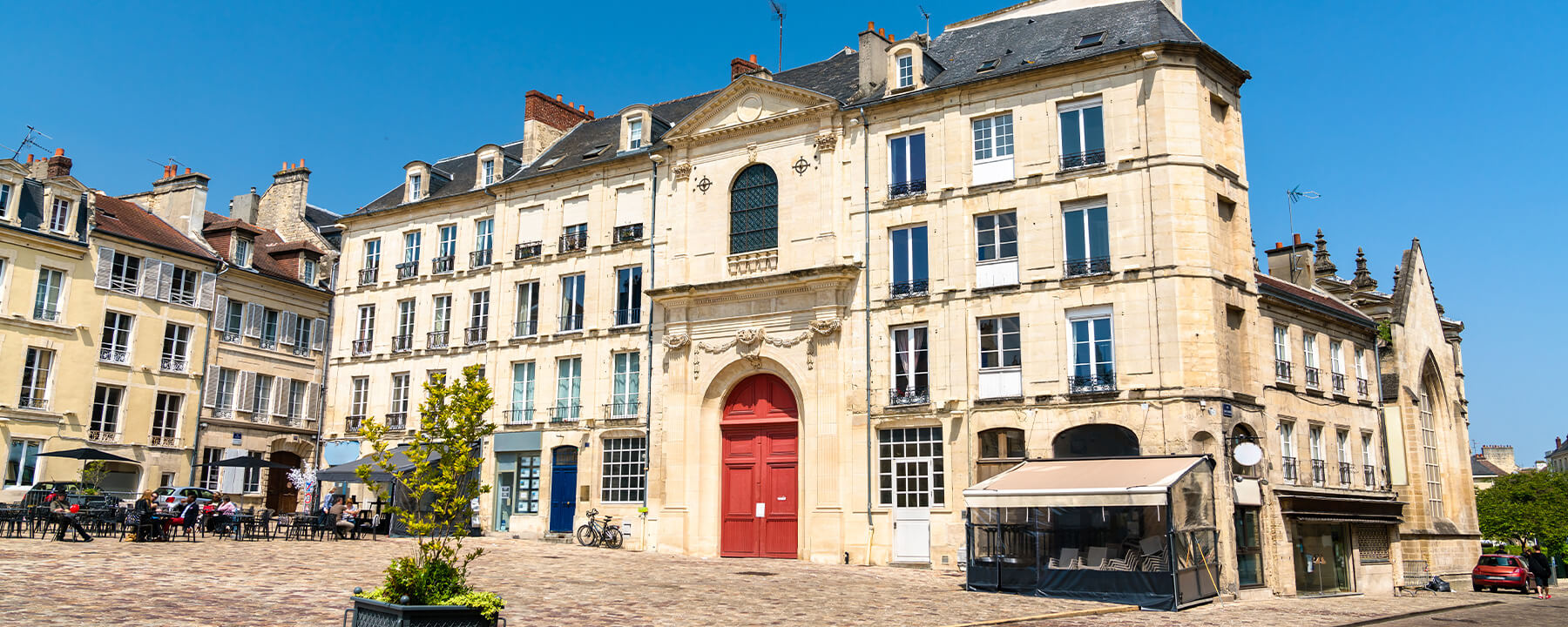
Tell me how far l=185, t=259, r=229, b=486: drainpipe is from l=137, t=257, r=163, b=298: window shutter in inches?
64.5

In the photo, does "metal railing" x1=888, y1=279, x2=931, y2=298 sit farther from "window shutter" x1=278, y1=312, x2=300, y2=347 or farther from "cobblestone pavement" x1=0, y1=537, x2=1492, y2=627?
"window shutter" x1=278, y1=312, x2=300, y2=347

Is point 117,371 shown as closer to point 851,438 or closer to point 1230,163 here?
point 851,438

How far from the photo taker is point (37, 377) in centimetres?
2936

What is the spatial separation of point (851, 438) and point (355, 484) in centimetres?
1609

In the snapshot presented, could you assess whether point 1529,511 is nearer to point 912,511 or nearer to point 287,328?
point 912,511

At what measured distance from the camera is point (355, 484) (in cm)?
3222

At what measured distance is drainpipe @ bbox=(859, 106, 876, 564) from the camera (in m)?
23.4

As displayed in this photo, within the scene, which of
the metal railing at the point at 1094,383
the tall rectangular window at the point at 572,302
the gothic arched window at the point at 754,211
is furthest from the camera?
the tall rectangular window at the point at 572,302

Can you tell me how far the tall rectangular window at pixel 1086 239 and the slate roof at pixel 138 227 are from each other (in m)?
25.0

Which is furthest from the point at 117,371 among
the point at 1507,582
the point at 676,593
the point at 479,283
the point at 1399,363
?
the point at 1507,582

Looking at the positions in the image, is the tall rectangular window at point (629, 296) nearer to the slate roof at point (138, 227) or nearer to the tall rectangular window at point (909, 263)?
the tall rectangular window at point (909, 263)

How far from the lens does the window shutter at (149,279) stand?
31.7 metres

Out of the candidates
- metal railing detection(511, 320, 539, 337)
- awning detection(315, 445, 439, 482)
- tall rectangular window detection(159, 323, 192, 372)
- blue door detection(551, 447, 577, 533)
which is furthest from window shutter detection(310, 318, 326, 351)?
blue door detection(551, 447, 577, 533)

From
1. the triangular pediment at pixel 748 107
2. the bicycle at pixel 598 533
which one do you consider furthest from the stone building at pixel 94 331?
the triangular pediment at pixel 748 107
